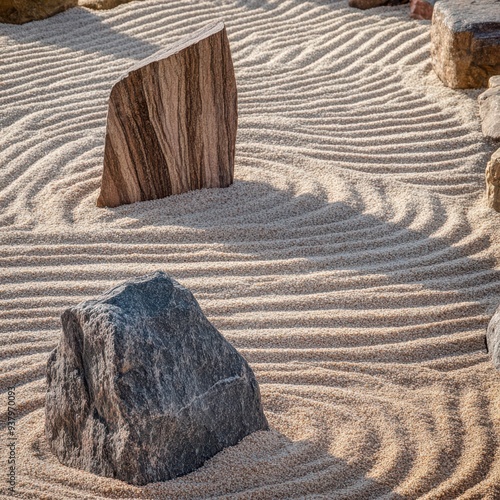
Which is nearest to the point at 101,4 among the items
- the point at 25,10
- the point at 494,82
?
the point at 25,10

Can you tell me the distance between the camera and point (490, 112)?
535 cm

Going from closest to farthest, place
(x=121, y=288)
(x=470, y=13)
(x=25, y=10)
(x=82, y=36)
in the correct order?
(x=121, y=288), (x=470, y=13), (x=82, y=36), (x=25, y=10)

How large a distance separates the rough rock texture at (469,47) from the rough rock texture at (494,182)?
1.57 meters

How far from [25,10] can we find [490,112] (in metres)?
4.12

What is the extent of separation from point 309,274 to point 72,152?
1960 millimetres

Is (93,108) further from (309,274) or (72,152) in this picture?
(309,274)

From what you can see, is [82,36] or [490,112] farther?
[82,36]

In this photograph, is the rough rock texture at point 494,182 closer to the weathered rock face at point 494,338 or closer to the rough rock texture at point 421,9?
the weathered rock face at point 494,338

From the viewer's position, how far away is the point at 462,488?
258cm

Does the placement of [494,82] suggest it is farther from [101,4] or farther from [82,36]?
[101,4]

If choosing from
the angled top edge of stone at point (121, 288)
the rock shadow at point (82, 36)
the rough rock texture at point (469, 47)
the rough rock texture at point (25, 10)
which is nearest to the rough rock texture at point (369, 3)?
the rough rock texture at point (469, 47)

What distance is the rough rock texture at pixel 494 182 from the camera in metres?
4.43

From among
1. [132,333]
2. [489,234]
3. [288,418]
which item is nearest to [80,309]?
[132,333]

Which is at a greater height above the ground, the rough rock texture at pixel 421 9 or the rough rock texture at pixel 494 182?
the rough rock texture at pixel 421 9
